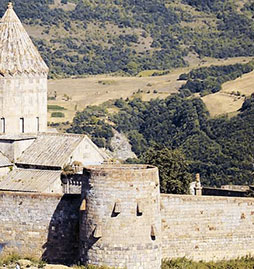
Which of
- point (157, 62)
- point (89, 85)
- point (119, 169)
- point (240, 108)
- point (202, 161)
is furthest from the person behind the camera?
point (157, 62)

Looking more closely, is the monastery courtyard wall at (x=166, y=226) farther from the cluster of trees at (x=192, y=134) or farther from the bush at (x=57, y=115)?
the bush at (x=57, y=115)

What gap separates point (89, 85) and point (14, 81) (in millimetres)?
79600

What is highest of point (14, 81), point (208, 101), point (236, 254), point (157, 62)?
point (157, 62)

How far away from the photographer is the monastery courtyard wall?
33.4 meters

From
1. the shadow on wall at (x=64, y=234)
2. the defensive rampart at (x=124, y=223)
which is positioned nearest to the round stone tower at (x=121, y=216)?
the defensive rampart at (x=124, y=223)

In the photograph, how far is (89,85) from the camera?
120625 millimetres

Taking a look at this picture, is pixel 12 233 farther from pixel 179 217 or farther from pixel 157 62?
pixel 157 62

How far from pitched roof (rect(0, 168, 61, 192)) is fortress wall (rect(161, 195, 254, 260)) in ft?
21.1

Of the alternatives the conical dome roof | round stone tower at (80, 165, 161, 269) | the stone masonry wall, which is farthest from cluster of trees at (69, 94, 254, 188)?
round stone tower at (80, 165, 161, 269)

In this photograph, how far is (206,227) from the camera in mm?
34000

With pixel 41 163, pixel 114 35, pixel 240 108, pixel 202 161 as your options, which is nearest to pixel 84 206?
pixel 41 163

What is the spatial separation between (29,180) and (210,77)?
3067 inches

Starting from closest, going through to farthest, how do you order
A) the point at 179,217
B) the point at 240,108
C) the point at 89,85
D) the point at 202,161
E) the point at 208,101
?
1. the point at 179,217
2. the point at 202,161
3. the point at 240,108
4. the point at 208,101
5. the point at 89,85

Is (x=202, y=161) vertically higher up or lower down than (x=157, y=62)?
lower down
